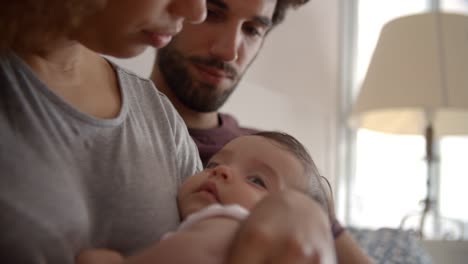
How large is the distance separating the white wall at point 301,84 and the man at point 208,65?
56cm

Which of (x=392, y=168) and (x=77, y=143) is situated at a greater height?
(x=77, y=143)

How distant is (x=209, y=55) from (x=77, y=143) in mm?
926

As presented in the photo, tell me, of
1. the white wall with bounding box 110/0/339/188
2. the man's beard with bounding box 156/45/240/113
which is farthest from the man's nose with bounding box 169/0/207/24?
the white wall with bounding box 110/0/339/188

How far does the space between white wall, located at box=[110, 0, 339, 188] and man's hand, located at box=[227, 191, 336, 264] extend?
1.66 m

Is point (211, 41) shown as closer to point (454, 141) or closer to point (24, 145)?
point (24, 145)

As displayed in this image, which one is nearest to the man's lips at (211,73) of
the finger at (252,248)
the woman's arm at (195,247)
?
the woman's arm at (195,247)

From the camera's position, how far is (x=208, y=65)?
1596 millimetres

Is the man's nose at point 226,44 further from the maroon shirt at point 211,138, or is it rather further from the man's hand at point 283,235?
the man's hand at point 283,235

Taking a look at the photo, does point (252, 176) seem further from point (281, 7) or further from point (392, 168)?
point (392, 168)

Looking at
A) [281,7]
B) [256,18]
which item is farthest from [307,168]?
[281,7]

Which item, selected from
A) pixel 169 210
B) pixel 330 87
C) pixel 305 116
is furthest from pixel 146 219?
pixel 330 87

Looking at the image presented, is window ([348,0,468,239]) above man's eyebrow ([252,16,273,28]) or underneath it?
underneath

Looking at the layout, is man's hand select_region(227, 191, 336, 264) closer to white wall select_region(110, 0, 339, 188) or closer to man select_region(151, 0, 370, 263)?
man select_region(151, 0, 370, 263)

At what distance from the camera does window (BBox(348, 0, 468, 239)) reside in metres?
2.96
